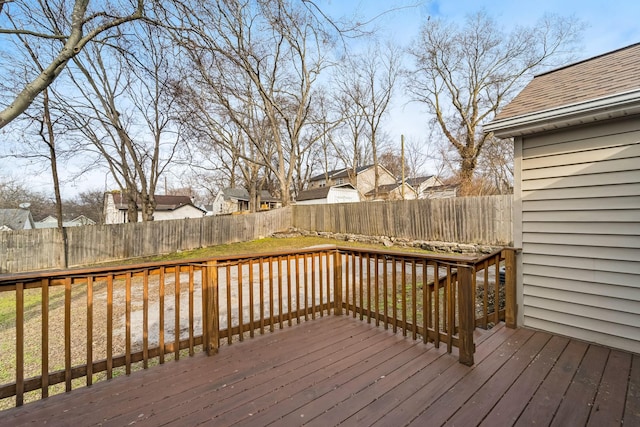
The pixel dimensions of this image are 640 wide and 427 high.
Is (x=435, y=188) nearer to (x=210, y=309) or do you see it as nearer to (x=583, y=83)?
(x=583, y=83)

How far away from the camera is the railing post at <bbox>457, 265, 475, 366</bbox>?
225 cm

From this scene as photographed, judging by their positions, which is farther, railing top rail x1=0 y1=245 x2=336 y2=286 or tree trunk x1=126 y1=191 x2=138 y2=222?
tree trunk x1=126 y1=191 x2=138 y2=222

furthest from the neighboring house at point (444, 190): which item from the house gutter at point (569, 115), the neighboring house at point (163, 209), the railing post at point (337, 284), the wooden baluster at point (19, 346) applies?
the neighboring house at point (163, 209)

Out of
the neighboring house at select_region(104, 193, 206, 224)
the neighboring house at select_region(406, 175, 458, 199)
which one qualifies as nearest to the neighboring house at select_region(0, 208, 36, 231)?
the neighboring house at select_region(104, 193, 206, 224)

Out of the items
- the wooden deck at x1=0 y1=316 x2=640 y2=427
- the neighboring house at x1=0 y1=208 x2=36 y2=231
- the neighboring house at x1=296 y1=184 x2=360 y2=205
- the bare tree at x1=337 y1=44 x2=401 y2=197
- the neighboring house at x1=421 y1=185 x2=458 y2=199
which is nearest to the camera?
the wooden deck at x1=0 y1=316 x2=640 y2=427

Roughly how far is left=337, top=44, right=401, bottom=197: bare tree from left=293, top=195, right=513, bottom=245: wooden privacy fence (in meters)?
7.01

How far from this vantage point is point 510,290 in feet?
10.1

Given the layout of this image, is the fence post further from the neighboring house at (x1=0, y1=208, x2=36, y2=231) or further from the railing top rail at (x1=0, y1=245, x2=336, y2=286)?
the neighboring house at (x1=0, y1=208, x2=36, y2=231)

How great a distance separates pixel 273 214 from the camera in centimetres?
1489

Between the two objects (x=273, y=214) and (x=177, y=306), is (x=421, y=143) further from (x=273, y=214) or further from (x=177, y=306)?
(x=177, y=306)

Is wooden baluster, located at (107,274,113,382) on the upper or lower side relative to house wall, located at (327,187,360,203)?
lower

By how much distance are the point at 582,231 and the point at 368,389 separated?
8.38ft

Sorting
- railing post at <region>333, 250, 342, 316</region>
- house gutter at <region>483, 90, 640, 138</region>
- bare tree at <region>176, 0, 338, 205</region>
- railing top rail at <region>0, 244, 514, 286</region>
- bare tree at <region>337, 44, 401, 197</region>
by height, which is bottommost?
railing post at <region>333, 250, 342, 316</region>

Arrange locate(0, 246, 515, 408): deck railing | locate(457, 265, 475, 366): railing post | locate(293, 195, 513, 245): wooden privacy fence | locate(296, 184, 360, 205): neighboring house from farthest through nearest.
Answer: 1. locate(296, 184, 360, 205): neighboring house
2. locate(293, 195, 513, 245): wooden privacy fence
3. locate(457, 265, 475, 366): railing post
4. locate(0, 246, 515, 408): deck railing
